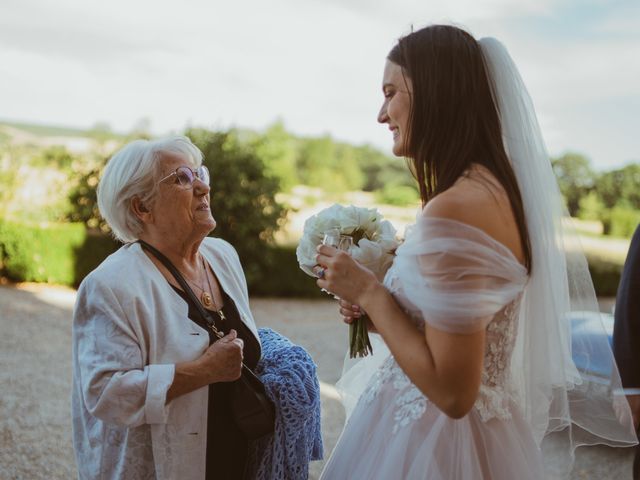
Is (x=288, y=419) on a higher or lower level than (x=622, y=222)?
higher

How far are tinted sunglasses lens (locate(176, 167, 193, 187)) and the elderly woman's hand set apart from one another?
69 centimetres

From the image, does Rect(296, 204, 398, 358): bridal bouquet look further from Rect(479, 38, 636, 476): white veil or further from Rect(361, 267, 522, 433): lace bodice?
Rect(479, 38, 636, 476): white veil

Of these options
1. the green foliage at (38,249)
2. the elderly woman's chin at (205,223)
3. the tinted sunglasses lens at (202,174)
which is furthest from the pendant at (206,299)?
the green foliage at (38,249)

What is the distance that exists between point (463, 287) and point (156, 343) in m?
1.25

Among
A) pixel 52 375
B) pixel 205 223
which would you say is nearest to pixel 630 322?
pixel 205 223

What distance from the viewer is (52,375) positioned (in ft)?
24.0

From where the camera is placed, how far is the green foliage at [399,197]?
2462 centimetres

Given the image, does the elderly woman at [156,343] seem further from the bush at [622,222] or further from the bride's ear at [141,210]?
the bush at [622,222]

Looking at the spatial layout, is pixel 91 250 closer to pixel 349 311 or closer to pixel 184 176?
pixel 184 176

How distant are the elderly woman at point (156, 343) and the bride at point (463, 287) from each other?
0.55 m

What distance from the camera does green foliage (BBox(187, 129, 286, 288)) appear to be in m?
12.2

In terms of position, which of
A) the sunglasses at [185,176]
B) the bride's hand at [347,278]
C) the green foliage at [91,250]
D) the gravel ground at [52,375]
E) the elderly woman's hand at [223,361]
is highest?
the sunglasses at [185,176]

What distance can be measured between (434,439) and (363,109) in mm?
34568

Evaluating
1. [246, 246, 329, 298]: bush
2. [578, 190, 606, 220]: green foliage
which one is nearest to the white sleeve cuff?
[246, 246, 329, 298]: bush
